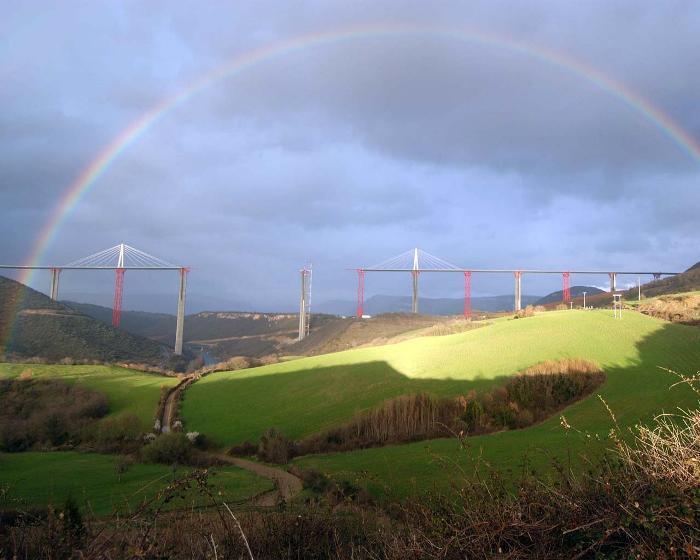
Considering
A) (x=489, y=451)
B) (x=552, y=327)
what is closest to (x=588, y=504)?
(x=489, y=451)

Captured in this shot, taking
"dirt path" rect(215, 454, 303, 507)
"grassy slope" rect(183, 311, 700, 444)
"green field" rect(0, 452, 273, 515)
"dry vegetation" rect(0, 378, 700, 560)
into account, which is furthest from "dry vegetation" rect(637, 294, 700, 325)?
"dry vegetation" rect(0, 378, 700, 560)

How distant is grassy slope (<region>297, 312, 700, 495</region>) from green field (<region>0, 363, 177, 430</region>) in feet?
49.8

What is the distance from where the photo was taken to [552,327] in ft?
98.7

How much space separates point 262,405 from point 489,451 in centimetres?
1599

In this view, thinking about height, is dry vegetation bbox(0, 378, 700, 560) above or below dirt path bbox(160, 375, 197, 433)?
above

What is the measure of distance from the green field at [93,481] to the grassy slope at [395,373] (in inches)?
288

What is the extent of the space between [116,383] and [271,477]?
23.7m

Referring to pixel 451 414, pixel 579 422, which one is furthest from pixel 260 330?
pixel 579 422

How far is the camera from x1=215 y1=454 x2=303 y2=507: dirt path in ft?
36.4

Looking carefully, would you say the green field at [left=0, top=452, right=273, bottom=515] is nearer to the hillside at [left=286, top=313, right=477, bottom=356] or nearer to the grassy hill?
the hillside at [left=286, top=313, right=477, bottom=356]

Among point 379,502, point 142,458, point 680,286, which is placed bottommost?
point 142,458

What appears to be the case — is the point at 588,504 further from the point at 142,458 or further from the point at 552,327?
the point at 552,327

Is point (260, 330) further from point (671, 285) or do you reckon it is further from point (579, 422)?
point (579, 422)

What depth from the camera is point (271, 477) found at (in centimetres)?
1506
